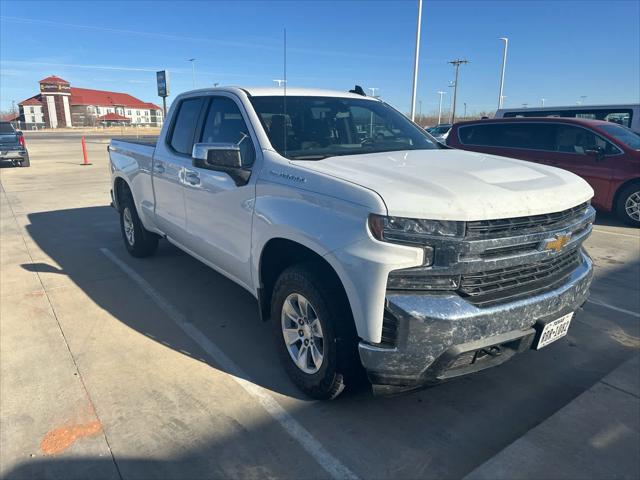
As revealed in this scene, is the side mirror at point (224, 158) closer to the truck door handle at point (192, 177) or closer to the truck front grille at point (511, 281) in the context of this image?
the truck door handle at point (192, 177)

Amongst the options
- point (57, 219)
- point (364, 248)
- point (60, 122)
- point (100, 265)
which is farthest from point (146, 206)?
point (60, 122)

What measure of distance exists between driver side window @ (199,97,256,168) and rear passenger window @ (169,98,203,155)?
0.24 m

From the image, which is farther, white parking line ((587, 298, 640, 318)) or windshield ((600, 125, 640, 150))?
windshield ((600, 125, 640, 150))

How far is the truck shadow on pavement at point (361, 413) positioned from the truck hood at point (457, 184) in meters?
1.30

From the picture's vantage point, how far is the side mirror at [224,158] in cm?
325

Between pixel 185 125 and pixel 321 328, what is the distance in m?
2.76

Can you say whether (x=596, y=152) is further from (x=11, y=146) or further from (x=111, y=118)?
(x=111, y=118)

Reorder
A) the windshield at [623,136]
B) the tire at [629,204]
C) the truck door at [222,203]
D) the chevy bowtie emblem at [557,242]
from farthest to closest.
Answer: the windshield at [623,136]
the tire at [629,204]
the truck door at [222,203]
the chevy bowtie emblem at [557,242]

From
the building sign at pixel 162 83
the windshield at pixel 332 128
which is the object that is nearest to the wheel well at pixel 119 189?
the windshield at pixel 332 128

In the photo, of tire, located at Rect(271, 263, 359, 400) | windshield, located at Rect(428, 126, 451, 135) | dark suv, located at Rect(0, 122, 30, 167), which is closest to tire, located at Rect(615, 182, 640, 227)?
tire, located at Rect(271, 263, 359, 400)

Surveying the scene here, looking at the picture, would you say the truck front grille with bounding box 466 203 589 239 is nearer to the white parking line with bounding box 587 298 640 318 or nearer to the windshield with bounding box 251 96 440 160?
the windshield with bounding box 251 96 440 160

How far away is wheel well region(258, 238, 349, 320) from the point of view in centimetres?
290

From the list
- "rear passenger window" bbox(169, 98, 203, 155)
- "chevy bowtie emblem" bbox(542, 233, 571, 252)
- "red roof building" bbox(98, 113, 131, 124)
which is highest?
"rear passenger window" bbox(169, 98, 203, 155)

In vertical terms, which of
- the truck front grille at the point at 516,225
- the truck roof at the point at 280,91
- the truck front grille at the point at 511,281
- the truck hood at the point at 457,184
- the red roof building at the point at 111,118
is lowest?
the red roof building at the point at 111,118
